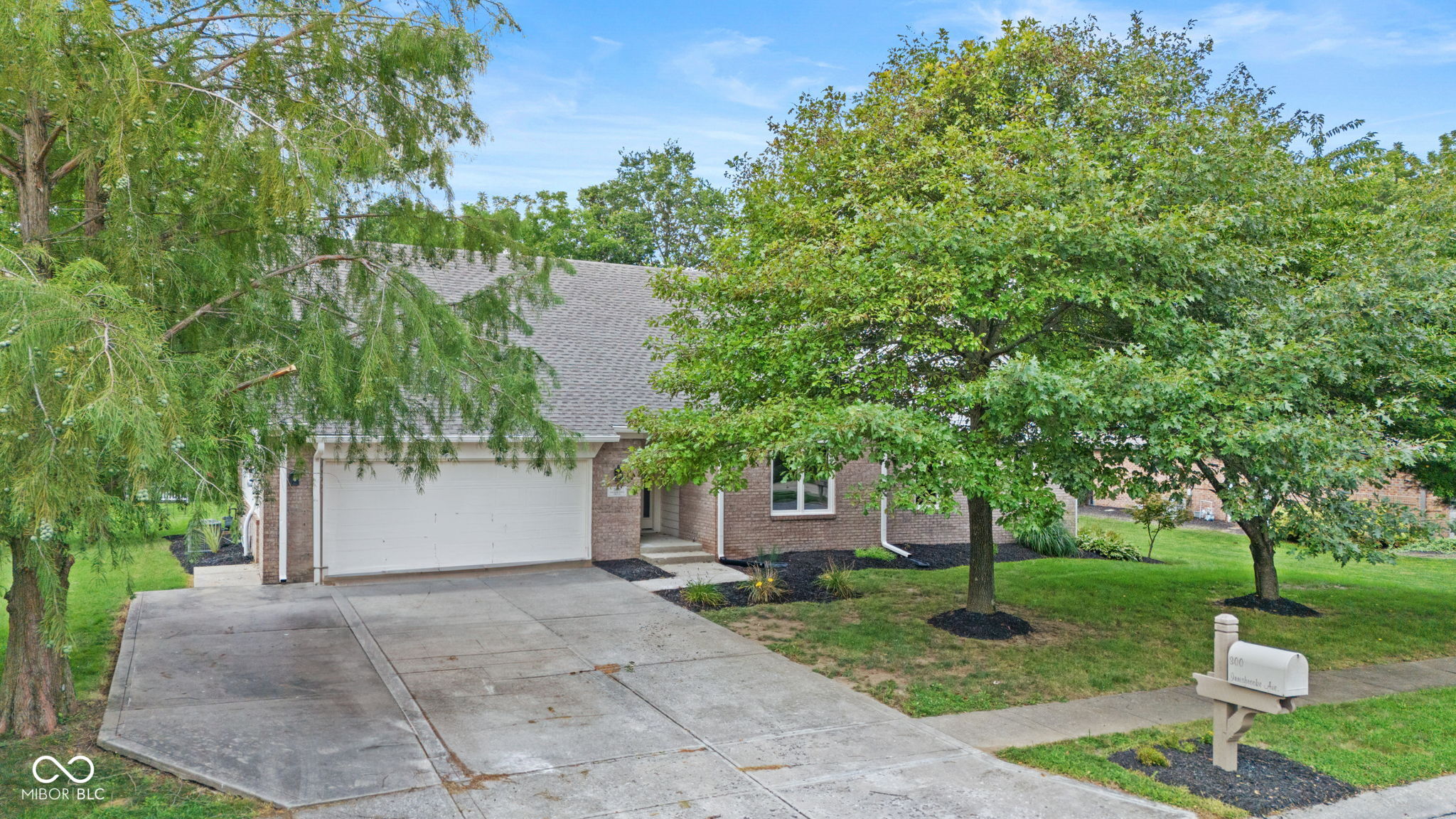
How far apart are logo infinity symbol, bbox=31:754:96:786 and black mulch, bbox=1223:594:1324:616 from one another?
13.3 m

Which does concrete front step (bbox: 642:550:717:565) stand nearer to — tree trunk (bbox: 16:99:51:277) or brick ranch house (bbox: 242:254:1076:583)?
brick ranch house (bbox: 242:254:1076:583)

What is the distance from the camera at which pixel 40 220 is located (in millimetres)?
7188

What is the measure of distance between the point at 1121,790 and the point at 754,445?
4.40 meters

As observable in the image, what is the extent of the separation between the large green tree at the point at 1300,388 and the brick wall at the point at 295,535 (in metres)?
10.6

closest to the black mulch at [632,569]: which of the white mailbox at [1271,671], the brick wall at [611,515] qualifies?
the brick wall at [611,515]

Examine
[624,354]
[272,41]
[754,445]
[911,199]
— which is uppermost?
[272,41]

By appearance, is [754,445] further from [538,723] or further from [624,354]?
[624,354]

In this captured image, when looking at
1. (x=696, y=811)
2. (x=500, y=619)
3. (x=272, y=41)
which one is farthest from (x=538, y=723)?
(x=272, y=41)

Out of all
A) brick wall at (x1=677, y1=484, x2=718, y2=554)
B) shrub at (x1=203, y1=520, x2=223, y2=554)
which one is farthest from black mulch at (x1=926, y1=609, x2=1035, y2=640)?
shrub at (x1=203, y1=520, x2=223, y2=554)

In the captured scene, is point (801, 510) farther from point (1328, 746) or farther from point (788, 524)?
point (1328, 746)

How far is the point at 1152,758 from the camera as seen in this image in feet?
21.9

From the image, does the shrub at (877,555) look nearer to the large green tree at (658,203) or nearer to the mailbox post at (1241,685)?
the mailbox post at (1241,685)

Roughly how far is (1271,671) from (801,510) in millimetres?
11237

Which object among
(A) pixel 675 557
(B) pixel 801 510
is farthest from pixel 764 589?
(B) pixel 801 510
